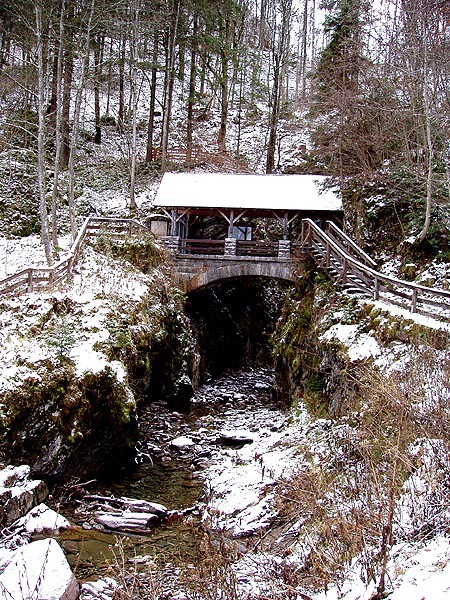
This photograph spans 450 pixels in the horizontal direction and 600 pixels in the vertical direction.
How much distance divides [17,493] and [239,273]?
11967 mm

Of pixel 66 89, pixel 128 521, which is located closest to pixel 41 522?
pixel 128 521

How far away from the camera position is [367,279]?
13.1 m

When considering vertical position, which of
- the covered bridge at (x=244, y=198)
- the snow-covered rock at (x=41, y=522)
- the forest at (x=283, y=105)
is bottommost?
the snow-covered rock at (x=41, y=522)

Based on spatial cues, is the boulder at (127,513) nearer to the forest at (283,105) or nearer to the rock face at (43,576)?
the rock face at (43,576)

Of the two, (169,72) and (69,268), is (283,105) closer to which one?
(169,72)

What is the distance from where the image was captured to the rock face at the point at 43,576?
455 cm

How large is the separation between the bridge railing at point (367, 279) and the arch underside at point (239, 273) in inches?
48.2

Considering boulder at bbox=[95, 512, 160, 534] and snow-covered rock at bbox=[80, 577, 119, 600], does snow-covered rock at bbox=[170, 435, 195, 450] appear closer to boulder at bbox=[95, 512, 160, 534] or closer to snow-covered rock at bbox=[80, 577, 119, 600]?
boulder at bbox=[95, 512, 160, 534]

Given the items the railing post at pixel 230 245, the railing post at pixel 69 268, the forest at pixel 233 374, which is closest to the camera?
the forest at pixel 233 374

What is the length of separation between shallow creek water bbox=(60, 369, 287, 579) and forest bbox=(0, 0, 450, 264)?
680cm

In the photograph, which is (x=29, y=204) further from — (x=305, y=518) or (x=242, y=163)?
(x=305, y=518)

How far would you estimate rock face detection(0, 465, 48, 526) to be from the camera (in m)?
6.71

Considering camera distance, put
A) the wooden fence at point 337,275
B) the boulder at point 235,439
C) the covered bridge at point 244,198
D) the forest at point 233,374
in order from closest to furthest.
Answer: the forest at point 233,374 < the wooden fence at point 337,275 < the boulder at point 235,439 < the covered bridge at point 244,198

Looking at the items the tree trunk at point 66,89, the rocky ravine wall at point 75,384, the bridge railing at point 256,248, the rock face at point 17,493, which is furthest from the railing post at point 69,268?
the tree trunk at point 66,89
